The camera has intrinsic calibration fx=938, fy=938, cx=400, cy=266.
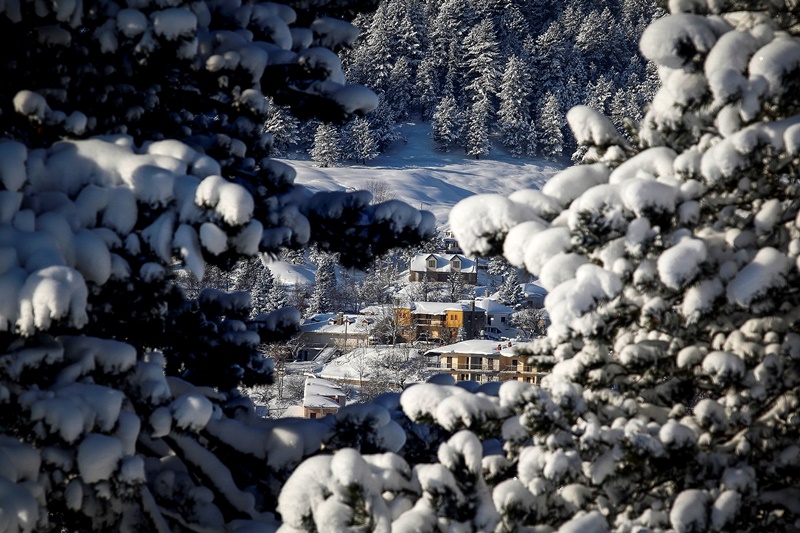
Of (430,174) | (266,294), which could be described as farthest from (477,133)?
(266,294)

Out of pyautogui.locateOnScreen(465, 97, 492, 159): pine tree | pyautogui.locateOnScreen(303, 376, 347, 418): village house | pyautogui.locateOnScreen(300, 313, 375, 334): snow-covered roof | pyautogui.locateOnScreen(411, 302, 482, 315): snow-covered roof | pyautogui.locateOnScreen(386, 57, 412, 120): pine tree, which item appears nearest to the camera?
pyautogui.locateOnScreen(303, 376, 347, 418): village house

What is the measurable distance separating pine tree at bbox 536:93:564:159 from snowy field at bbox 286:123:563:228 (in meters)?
1.40

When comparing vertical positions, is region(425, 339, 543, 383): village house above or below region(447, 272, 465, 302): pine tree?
above

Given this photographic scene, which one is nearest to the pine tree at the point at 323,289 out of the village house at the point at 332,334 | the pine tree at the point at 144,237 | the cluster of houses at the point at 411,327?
the village house at the point at 332,334

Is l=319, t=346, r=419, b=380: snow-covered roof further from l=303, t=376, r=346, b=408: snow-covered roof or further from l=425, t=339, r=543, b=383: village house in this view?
l=303, t=376, r=346, b=408: snow-covered roof

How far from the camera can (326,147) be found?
92.8m

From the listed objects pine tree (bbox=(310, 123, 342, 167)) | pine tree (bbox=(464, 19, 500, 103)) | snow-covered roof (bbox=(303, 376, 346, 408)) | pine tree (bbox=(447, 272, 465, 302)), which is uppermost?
pine tree (bbox=(464, 19, 500, 103))

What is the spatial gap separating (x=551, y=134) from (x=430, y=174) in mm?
17062

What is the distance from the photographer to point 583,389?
12.7ft

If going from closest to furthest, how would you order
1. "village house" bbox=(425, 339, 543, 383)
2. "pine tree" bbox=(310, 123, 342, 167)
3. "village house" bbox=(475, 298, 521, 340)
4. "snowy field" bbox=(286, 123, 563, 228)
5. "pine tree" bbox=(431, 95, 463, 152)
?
1. "village house" bbox=(425, 339, 543, 383)
2. "village house" bbox=(475, 298, 521, 340)
3. "snowy field" bbox=(286, 123, 563, 228)
4. "pine tree" bbox=(310, 123, 342, 167)
5. "pine tree" bbox=(431, 95, 463, 152)

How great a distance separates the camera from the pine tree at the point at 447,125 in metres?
97.5

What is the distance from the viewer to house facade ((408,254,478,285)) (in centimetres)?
7244


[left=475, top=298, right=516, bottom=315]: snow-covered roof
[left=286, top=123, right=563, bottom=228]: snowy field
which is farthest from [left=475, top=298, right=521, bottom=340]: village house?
[left=286, top=123, right=563, bottom=228]: snowy field

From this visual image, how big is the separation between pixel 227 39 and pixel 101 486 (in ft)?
8.92
